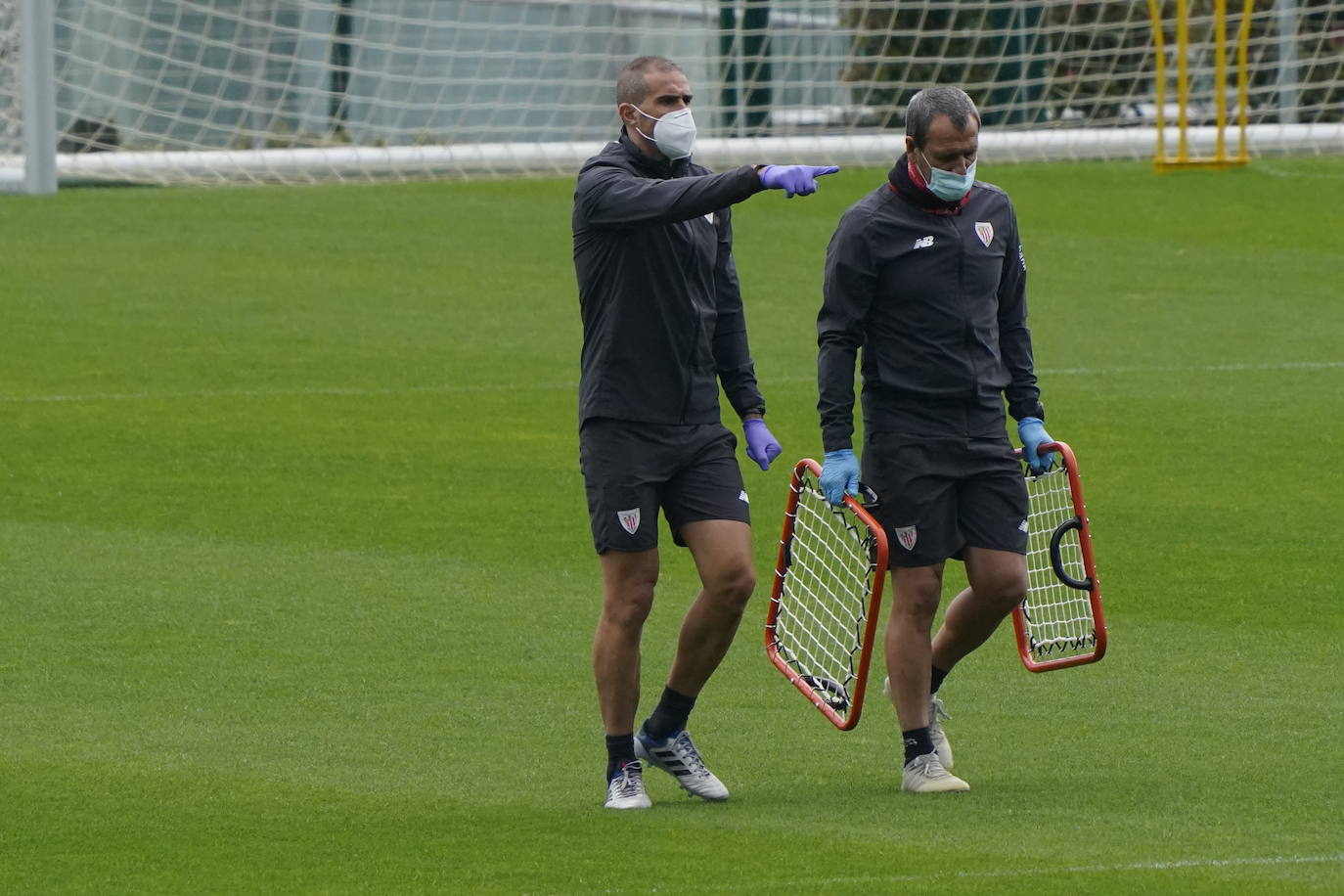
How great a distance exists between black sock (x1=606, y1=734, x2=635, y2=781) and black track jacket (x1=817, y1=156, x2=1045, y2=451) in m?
0.97

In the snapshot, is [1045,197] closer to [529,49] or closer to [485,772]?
[529,49]

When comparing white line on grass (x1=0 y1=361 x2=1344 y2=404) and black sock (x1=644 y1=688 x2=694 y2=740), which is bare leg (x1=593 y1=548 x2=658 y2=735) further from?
white line on grass (x1=0 y1=361 x2=1344 y2=404)

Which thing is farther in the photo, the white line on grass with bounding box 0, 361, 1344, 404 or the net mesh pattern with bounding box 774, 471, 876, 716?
the white line on grass with bounding box 0, 361, 1344, 404

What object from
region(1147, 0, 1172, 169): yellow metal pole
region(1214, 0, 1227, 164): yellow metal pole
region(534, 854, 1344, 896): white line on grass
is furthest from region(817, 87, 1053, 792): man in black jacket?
region(1214, 0, 1227, 164): yellow metal pole

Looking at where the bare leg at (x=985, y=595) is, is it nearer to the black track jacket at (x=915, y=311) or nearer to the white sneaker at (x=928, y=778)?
the black track jacket at (x=915, y=311)

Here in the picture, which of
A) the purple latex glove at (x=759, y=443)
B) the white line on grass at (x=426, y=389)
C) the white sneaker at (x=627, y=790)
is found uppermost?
the purple latex glove at (x=759, y=443)

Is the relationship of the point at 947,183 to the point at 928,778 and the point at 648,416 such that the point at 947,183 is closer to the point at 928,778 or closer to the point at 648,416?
the point at 648,416

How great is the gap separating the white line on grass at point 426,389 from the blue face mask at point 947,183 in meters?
8.37

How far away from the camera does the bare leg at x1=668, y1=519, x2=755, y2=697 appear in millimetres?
6434

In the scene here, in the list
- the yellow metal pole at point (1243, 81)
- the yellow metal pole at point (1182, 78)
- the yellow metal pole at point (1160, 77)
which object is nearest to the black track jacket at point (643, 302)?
the yellow metal pole at point (1160, 77)

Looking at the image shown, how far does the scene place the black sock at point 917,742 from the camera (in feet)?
21.4

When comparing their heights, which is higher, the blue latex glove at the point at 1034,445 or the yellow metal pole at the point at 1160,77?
the blue latex glove at the point at 1034,445

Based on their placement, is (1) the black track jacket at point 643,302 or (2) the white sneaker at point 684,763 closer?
(1) the black track jacket at point 643,302

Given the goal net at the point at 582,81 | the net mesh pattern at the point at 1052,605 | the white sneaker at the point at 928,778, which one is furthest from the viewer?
the goal net at the point at 582,81
